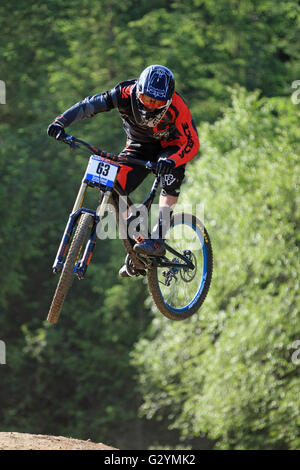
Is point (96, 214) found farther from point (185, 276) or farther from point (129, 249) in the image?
point (185, 276)

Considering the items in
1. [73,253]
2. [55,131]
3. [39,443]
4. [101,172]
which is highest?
[55,131]

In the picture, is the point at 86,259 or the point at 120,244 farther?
the point at 120,244

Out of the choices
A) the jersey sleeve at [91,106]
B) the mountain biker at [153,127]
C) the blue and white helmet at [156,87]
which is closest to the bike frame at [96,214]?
the mountain biker at [153,127]

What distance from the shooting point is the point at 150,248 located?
7.25 metres

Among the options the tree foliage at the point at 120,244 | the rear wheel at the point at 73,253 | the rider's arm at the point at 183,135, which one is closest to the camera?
the rear wheel at the point at 73,253

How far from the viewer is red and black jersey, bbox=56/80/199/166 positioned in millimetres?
7312

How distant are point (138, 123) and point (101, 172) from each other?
621mm

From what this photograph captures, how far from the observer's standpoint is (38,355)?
2544cm

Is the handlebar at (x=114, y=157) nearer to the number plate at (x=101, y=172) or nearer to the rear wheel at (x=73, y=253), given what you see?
the number plate at (x=101, y=172)

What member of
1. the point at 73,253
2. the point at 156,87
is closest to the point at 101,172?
the point at 73,253

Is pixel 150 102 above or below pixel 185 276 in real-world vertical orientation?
above

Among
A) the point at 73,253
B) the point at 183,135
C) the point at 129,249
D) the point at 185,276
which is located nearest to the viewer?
the point at 73,253

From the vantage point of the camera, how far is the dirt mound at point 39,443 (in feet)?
25.2

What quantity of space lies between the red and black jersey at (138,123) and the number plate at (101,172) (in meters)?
0.45
